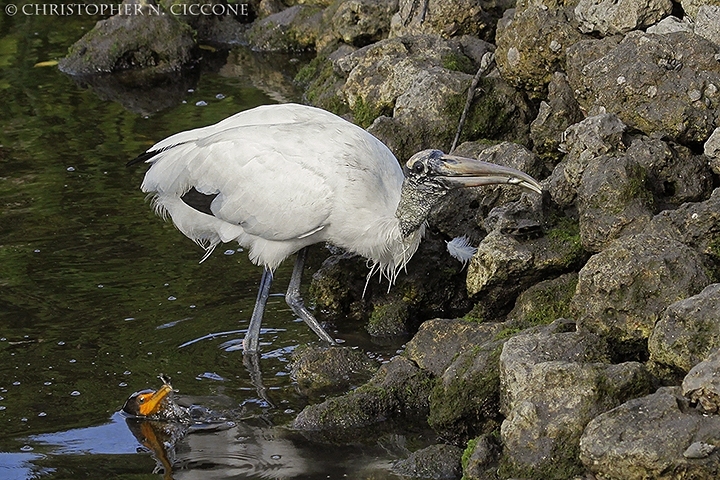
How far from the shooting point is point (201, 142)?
7477mm

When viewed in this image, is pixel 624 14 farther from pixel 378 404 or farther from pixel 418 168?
pixel 378 404

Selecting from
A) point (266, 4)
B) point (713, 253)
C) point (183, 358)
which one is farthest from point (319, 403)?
point (266, 4)

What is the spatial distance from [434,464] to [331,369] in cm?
131

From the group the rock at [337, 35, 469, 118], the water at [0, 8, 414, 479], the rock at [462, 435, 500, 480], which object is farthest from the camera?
the rock at [337, 35, 469, 118]

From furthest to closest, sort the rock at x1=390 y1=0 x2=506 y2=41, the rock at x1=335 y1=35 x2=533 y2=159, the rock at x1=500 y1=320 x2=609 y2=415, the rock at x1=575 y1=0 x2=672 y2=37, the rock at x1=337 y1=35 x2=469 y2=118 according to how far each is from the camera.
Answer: the rock at x1=390 y1=0 x2=506 y2=41, the rock at x1=337 y1=35 x2=469 y2=118, the rock at x1=335 y1=35 x2=533 y2=159, the rock at x1=575 y1=0 x2=672 y2=37, the rock at x1=500 y1=320 x2=609 y2=415

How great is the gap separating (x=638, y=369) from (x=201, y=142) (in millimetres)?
3487

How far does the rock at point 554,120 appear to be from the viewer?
8070 mm

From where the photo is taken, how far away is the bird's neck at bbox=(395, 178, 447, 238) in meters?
6.78

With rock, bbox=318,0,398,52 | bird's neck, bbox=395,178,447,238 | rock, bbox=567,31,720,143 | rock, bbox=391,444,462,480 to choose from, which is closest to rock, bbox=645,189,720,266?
rock, bbox=567,31,720,143

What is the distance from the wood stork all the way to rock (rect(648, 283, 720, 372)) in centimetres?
165

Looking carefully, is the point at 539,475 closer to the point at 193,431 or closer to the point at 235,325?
the point at 193,431

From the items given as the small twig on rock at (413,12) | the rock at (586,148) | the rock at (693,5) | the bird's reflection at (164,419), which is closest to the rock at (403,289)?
the rock at (586,148)

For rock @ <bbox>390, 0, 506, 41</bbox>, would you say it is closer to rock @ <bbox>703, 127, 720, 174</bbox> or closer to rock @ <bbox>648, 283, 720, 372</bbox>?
rock @ <bbox>703, 127, 720, 174</bbox>

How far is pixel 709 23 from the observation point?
754 cm
